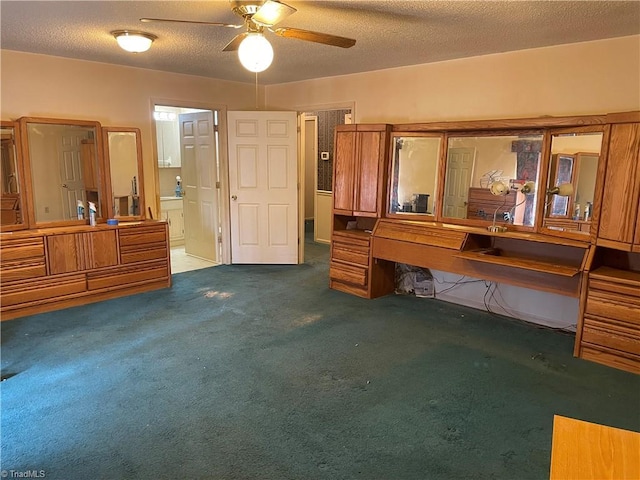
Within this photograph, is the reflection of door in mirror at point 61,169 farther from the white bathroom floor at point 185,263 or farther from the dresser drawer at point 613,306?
the dresser drawer at point 613,306

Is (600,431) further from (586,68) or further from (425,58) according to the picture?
(425,58)

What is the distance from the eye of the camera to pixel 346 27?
3.19 m

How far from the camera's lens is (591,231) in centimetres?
322

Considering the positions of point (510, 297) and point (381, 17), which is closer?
point (381, 17)

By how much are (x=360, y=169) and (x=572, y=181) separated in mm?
1906

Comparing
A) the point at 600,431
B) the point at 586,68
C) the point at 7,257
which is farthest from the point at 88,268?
the point at 586,68

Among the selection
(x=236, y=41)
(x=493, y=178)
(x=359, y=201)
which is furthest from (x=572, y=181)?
(x=236, y=41)

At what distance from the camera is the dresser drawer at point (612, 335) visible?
2.97m

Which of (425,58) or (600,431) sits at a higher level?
(425,58)

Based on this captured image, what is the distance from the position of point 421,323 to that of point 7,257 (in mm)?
3623

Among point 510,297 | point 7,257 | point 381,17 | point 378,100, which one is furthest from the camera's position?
point 378,100

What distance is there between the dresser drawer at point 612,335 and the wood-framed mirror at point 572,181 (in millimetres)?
667

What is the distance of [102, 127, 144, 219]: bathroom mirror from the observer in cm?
460

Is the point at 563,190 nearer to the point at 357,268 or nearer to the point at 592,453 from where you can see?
the point at 357,268
